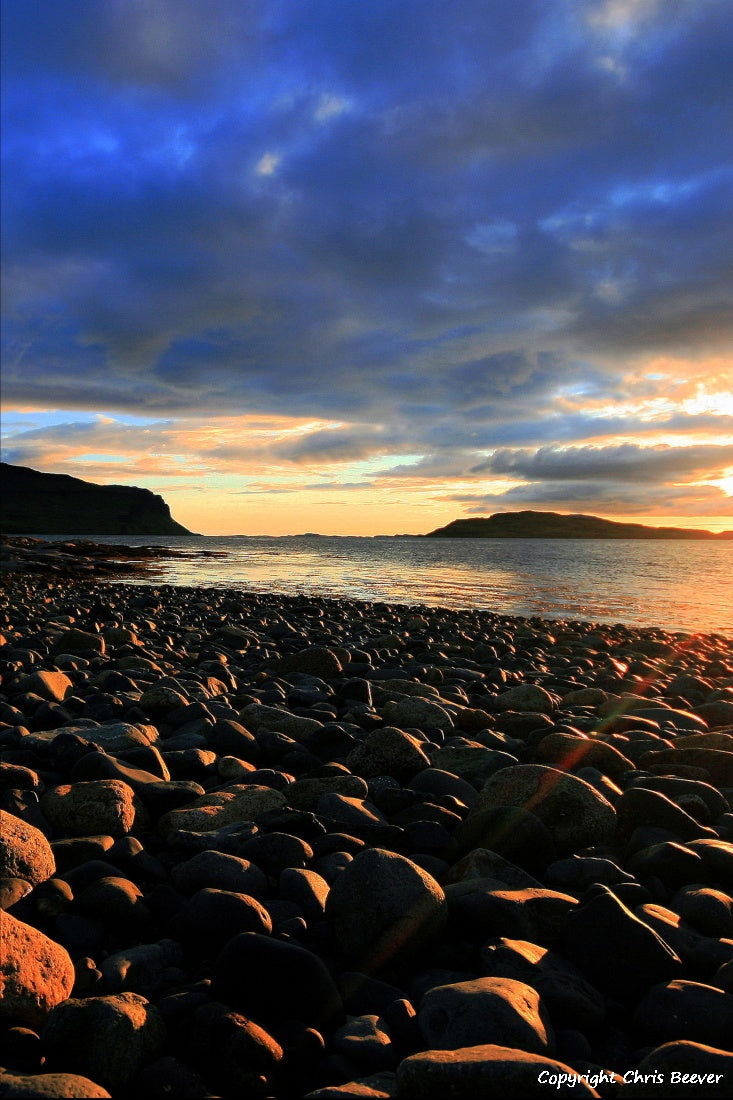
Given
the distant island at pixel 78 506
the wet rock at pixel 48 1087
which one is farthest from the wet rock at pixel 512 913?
the distant island at pixel 78 506

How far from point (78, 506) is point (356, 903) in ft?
593

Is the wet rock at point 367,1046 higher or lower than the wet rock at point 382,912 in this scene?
lower

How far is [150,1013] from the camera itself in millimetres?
1996

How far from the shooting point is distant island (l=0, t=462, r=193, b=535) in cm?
15762

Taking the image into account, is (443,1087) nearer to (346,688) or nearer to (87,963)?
(87,963)

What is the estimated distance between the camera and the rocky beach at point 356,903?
6.20ft

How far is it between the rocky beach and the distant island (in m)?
157

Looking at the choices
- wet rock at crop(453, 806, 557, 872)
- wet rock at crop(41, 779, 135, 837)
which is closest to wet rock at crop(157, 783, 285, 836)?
wet rock at crop(41, 779, 135, 837)

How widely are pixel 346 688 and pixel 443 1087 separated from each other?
5.08 metres

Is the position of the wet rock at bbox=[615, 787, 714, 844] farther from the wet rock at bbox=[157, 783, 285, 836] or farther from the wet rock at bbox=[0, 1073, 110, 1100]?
the wet rock at bbox=[0, 1073, 110, 1100]

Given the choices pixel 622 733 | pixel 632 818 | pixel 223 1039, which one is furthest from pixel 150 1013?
pixel 622 733

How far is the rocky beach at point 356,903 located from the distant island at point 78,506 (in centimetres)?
15713

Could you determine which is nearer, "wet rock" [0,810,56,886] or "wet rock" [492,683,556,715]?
"wet rock" [0,810,56,886]

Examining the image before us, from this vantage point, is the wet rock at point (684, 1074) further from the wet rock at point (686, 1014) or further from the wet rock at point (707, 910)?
the wet rock at point (707, 910)
